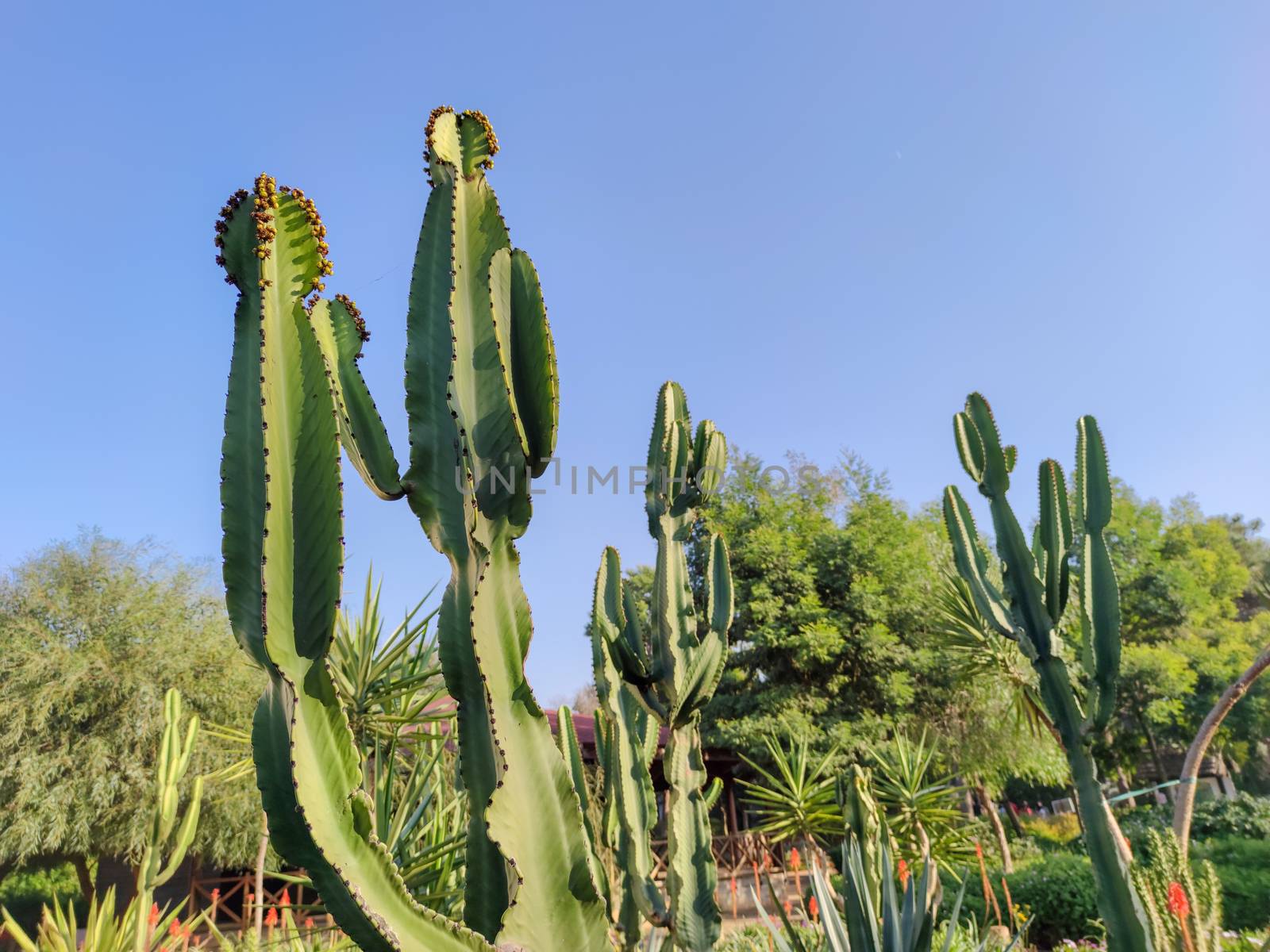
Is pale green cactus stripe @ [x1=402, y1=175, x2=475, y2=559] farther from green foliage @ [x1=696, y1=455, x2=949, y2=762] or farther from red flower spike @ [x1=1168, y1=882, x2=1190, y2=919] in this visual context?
green foliage @ [x1=696, y1=455, x2=949, y2=762]

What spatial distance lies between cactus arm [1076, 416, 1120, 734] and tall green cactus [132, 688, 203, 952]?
5.35m

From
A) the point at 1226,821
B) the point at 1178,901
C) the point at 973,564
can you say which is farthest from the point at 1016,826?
the point at 973,564

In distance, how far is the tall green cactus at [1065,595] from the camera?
11.5 feet

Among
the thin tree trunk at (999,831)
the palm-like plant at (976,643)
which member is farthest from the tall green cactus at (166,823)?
the thin tree trunk at (999,831)

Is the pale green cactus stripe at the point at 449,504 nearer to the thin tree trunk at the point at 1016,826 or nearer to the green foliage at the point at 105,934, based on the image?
the green foliage at the point at 105,934

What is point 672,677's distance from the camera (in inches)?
151

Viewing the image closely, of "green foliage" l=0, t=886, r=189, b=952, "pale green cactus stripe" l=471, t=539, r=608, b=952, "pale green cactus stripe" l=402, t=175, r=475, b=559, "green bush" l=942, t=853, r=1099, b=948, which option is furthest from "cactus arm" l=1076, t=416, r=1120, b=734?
"green bush" l=942, t=853, r=1099, b=948

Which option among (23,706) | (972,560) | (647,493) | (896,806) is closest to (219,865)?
(23,706)

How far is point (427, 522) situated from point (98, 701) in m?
14.0

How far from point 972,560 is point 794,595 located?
12.2 meters

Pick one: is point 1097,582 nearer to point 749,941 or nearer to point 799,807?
point 799,807

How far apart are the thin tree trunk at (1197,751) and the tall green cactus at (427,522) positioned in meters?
4.97

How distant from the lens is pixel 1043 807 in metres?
32.1

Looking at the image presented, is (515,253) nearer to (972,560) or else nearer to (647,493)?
(647,493)
